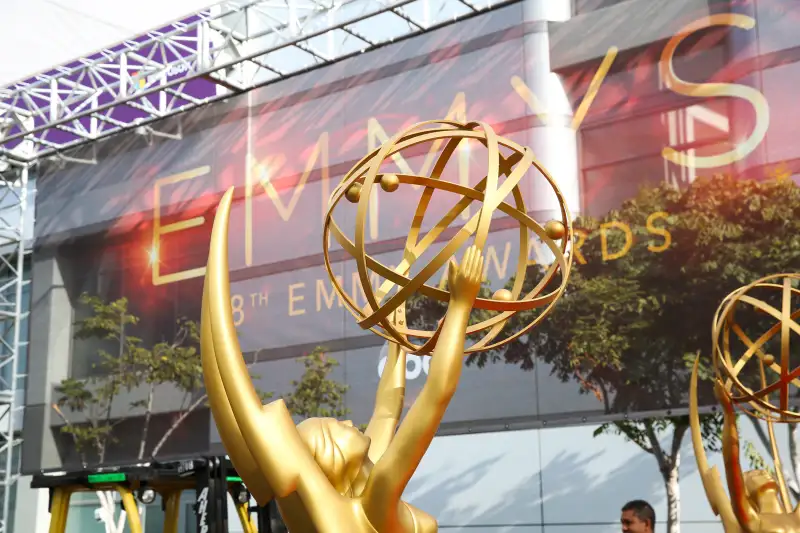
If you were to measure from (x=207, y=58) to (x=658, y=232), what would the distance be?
6.73 metres

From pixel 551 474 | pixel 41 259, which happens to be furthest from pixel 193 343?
pixel 551 474

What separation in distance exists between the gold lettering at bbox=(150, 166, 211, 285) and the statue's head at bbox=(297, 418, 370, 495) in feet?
39.3

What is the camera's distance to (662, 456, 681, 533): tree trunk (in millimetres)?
13312

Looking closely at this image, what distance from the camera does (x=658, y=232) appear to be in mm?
Answer: 11938

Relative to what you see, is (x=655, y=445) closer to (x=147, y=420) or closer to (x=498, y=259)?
(x=498, y=259)

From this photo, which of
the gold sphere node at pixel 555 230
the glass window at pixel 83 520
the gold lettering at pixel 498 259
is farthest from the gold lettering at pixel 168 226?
the gold sphere node at pixel 555 230

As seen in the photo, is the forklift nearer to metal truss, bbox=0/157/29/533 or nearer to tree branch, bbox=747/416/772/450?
tree branch, bbox=747/416/772/450

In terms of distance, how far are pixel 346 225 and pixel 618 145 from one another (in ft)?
12.3

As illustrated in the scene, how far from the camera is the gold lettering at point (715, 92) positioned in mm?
11570

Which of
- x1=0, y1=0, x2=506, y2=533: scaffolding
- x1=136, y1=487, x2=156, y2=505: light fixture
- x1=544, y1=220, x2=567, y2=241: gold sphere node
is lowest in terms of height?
x1=136, y1=487, x2=156, y2=505: light fixture

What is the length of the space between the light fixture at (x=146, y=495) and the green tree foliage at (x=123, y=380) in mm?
5122

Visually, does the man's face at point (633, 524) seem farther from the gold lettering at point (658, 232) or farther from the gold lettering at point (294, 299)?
the gold lettering at point (294, 299)

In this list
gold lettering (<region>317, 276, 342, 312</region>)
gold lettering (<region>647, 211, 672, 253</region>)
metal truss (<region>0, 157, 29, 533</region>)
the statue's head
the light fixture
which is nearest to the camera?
the statue's head

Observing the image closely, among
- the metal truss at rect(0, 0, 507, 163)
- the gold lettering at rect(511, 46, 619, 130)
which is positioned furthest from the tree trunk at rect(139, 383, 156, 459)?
the gold lettering at rect(511, 46, 619, 130)
